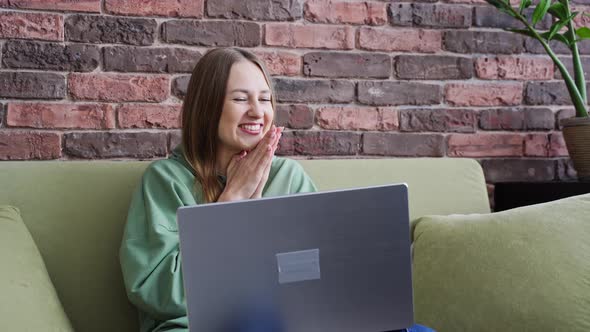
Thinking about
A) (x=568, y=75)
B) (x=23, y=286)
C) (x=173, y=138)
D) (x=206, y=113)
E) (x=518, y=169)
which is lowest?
(x=23, y=286)

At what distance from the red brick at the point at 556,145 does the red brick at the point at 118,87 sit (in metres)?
1.31

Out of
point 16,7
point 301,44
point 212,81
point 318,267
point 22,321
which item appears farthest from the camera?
point 301,44

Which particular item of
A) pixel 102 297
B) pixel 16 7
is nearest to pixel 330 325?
pixel 102 297

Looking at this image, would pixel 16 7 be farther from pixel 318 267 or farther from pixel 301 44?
pixel 318 267

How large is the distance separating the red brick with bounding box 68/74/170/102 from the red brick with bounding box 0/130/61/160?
0.47 ft

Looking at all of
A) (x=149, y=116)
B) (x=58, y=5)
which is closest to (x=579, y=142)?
(x=149, y=116)

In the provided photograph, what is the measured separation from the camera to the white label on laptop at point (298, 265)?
101cm

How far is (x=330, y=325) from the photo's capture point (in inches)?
41.9

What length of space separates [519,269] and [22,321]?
1052mm

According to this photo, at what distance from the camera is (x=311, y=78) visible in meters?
2.11

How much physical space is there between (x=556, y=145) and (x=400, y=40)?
2.18 ft

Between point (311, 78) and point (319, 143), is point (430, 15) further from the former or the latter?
point (319, 143)

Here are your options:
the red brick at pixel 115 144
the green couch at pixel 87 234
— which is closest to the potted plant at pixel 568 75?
the green couch at pixel 87 234

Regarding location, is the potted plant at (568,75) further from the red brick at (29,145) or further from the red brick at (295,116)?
the red brick at (29,145)
